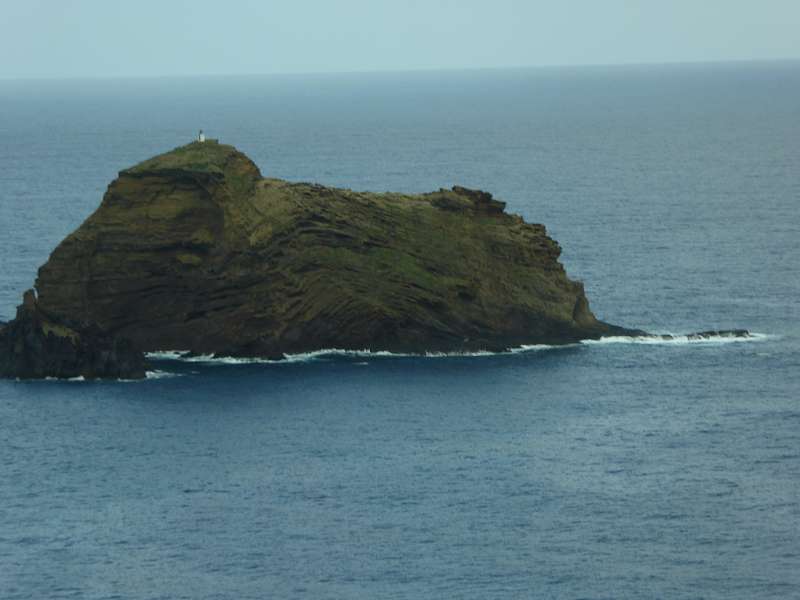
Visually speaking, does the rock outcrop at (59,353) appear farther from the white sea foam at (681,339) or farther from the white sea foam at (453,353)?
the white sea foam at (681,339)

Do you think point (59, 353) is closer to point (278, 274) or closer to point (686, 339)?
point (278, 274)

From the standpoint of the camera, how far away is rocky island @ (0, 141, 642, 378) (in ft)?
381

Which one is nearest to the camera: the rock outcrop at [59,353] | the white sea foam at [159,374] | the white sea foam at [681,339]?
the rock outcrop at [59,353]

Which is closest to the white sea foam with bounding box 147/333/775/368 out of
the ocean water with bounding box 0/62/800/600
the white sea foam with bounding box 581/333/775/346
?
the white sea foam with bounding box 581/333/775/346

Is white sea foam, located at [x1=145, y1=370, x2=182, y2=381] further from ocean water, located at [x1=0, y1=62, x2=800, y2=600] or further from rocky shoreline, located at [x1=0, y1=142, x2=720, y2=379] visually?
rocky shoreline, located at [x1=0, y1=142, x2=720, y2=379]

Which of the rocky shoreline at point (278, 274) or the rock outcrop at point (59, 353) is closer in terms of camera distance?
the rock outcrop at point (59, 353)

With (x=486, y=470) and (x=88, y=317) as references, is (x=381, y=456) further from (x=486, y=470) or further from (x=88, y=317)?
(x=88, y=317)

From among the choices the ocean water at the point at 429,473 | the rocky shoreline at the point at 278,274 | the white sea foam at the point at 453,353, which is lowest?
the ocean water at the point at 429,473

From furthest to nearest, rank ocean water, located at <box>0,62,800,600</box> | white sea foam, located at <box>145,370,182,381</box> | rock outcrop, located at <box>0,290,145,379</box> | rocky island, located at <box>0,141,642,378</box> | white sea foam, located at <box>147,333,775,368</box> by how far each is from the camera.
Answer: white sea foam, located at <box>147,333,775,368</box>
rocky island, located at <box>0,141,642,378</box>
white sea foam, located at <box>145,370,182,381</box>
rock outcrop, located at <box>0,290,145,379</box>
ocean water, located at <box>0,62,800,600</box>

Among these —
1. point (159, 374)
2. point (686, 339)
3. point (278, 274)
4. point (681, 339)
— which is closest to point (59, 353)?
point (159, 374)

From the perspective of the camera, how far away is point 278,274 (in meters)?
116

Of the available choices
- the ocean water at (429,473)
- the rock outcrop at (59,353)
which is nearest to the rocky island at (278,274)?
the rock outcrop at (59,353)

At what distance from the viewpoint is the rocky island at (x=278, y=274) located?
11606cm

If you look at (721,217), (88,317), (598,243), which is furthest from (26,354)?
(721,217)
